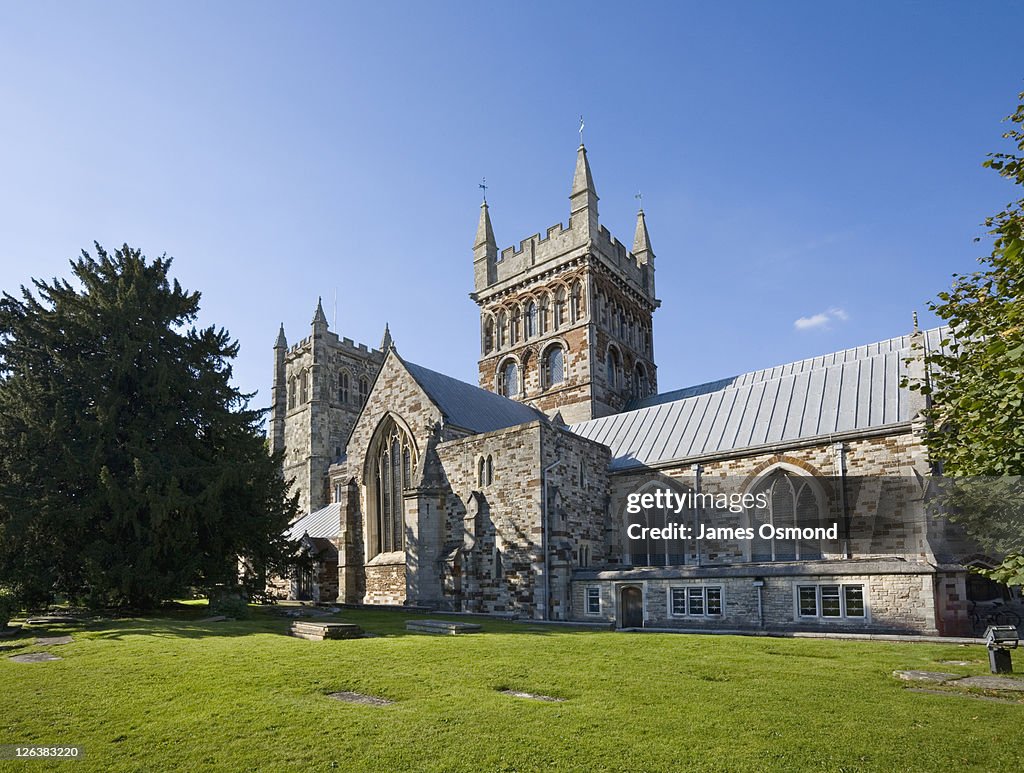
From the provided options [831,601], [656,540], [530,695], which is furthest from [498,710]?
[656,540]

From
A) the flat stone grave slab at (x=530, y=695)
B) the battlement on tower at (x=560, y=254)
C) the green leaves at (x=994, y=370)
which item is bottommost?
the flat stone grave slab at (x=530, y=695)

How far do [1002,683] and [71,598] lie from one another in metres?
24.3

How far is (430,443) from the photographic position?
28.1 metres

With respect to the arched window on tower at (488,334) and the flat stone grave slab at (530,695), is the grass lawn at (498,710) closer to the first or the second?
the flat stone grave slab at (530,695)

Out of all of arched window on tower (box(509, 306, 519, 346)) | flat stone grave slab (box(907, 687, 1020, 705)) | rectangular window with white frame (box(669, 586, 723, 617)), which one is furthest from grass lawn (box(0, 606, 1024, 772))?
arched window on tower (box(509, 306, 519, 346))

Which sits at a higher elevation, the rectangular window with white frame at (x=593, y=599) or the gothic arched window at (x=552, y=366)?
the gothic arched window at (x=552, y=366)

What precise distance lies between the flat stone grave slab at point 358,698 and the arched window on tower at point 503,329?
3515 cm

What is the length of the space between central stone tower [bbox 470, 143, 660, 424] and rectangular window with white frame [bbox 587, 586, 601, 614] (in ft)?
54.8

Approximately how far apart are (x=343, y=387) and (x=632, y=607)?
41918 mm

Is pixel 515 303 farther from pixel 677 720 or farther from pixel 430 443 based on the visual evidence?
pixel 677 720

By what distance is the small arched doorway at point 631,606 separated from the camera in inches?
885

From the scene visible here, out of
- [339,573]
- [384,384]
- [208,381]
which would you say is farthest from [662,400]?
[208,381]

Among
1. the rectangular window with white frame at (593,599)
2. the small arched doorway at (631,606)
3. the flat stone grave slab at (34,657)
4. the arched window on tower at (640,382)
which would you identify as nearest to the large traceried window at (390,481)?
the rectangular window with white frame at (593,599)

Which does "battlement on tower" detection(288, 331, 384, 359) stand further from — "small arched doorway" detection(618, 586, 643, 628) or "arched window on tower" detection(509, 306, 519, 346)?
"small arched doorway" detection(618, 586, 643, 628)
